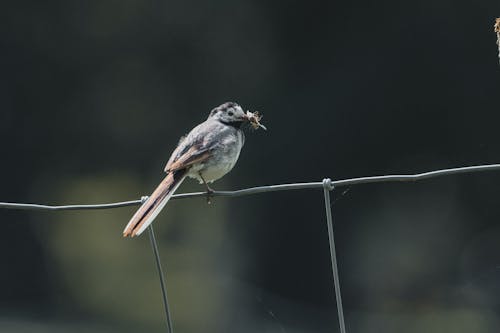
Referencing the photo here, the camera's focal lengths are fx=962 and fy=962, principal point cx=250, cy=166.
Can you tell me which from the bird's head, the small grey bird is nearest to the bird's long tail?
the small grey bird

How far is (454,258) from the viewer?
10.7m

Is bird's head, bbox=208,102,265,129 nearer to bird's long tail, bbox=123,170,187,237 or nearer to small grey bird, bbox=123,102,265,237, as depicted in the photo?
small grey bird, bbox=123,102,265,237

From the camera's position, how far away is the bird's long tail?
3.71m

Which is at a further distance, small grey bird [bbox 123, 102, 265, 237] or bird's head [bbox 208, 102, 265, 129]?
bird's head [bbox 208, 102, 265, 129]

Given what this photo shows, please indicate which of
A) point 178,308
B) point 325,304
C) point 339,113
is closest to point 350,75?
point 339,113

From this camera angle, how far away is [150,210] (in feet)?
12.7

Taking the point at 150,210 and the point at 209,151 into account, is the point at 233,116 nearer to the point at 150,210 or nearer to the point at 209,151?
the point at 209,151

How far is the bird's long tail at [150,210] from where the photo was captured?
3.71m

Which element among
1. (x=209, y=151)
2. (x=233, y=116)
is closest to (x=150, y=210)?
(x=209, y=151)

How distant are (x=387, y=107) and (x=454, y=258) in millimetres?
1903

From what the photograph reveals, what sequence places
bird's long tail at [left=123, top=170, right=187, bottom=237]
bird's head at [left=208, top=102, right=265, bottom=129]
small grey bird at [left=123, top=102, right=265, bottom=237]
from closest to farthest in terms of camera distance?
bird's long tail at [left=123, top=170, right=187, bottom=237], small grey bird at [left=123, top=102, right=265, bottom=237], bird's head at [left=208, top=102, right=265, bottom=129]

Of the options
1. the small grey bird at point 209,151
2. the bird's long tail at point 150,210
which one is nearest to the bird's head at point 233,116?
the small grey bird at point 209,151

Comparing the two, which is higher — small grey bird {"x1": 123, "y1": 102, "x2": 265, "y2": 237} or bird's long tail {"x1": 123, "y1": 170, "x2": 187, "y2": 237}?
small grey bird {"x1": 123, "y1": 102, "x2": 265, "y2": 237}

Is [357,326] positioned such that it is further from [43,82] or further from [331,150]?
[43,82]
